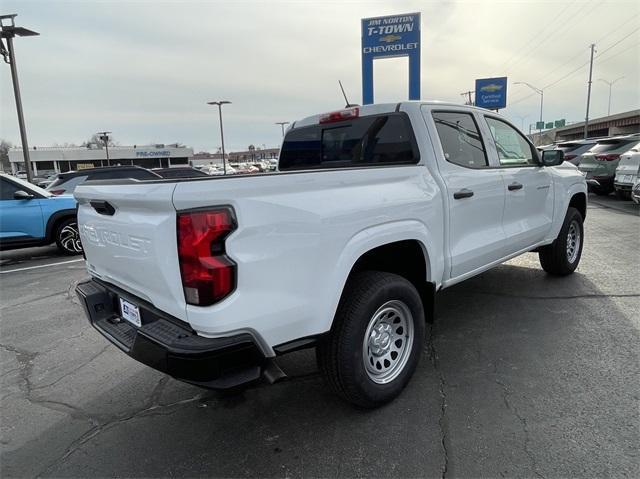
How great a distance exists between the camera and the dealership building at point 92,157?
75562mm

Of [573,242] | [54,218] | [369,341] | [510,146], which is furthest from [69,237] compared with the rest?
[573,242]

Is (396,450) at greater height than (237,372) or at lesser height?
lesser

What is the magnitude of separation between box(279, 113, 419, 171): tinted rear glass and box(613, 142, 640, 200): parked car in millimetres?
10867

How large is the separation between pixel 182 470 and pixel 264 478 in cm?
47

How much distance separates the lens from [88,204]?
9.77 ft

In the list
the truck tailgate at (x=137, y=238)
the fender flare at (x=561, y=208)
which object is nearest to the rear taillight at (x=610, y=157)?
the fender flare at (x=561, y=208)

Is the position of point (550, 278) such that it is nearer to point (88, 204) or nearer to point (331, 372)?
point (331, 372)

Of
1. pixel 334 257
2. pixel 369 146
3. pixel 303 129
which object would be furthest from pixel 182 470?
pixel 303 129

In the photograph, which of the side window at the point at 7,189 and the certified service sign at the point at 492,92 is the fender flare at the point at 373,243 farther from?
the certified service sign at the point at 492,92

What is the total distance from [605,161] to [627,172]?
1.87 meters

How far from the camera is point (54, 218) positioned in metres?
8.21

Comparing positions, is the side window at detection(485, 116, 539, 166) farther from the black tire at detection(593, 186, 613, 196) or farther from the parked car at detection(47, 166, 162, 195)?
the black tire at detection(593, 186, 613, 196)

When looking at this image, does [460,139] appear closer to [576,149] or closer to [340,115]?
[340,115]

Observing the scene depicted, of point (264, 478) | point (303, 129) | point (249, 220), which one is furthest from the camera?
point (303, 129)
